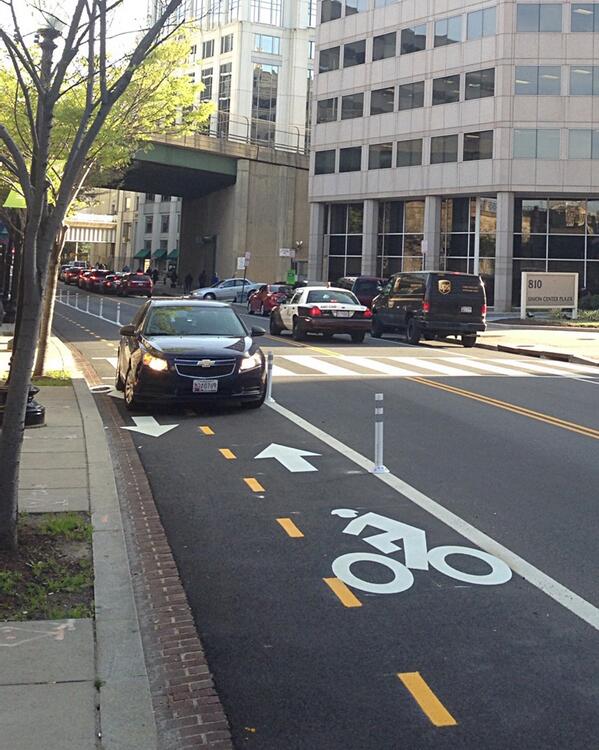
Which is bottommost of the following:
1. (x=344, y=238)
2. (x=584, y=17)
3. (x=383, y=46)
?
(x=344, y=238)

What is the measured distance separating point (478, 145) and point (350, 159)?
1070 centimetres

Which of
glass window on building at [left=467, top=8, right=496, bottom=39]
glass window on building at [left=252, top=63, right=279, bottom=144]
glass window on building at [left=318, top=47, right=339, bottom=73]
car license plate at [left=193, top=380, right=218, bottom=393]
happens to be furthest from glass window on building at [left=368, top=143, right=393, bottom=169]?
car license plate at [left=193, top=380, right=218, bottom=393]

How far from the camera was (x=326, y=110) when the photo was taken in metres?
60.8

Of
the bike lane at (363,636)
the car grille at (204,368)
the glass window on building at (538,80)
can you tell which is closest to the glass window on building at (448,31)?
the glass window on building at (538,80)

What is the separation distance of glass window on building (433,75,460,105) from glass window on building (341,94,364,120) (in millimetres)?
6266

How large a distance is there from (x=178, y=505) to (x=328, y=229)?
55.0m

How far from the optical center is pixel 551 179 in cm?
4906

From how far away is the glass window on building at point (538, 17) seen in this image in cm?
4866

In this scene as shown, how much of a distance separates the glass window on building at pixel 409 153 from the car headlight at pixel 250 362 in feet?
144

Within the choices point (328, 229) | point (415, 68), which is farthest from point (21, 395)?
point (328, 229)

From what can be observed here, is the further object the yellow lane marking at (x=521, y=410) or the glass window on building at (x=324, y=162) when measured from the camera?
the glass window on building at (x=324, y=162)

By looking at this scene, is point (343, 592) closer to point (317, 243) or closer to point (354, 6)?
point (317, 243)

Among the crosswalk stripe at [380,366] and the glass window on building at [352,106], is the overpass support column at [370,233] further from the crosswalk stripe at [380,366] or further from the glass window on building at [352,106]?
the crosswalk stripe at [380,366]

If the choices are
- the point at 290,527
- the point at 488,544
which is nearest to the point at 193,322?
the point at 290,527
